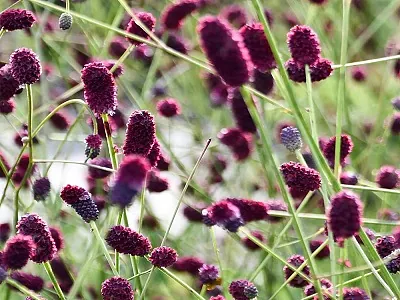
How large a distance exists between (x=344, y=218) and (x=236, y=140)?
645 mm

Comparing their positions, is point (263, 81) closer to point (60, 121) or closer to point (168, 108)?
point (168, 108)

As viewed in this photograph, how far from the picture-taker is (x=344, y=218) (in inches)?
24.7

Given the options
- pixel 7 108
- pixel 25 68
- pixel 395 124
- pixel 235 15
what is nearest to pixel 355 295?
pixel 25 68

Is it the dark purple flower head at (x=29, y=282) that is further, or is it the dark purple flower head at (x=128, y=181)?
the dark purple flower head at (x=29, y=282)

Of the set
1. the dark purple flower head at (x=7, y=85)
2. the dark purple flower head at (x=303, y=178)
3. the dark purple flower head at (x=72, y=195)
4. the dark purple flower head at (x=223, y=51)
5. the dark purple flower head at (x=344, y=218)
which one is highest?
the dark purple flower head at (x=7, y=85)

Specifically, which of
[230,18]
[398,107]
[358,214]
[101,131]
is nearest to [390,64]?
[398,107]

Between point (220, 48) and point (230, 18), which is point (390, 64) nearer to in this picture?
point (230, 18)

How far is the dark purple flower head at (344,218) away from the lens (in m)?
0.62

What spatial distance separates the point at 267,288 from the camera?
1252 millimetres

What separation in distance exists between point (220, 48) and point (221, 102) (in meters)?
0.80

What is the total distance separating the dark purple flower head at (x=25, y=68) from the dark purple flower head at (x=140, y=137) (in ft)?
0.43

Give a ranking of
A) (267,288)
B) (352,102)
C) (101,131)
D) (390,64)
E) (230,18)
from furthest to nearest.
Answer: (352,102)
(230,18)
(390,64)
(267,288)
(101,131)

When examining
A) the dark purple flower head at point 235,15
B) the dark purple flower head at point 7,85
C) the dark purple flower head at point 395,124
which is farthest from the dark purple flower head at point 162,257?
the dark purple flower head at point 235,15

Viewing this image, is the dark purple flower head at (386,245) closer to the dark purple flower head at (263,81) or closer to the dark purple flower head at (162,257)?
the dark purple flower head at (162,257)
